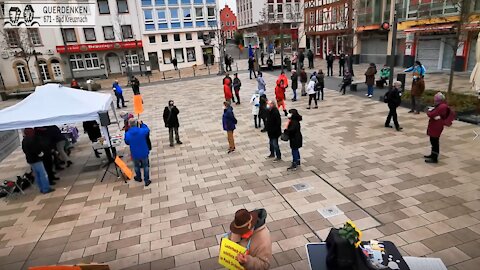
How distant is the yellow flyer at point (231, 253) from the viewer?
3.29 meters

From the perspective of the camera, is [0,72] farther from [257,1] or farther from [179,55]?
[257,1]

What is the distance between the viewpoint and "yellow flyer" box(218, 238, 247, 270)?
3.29 meters

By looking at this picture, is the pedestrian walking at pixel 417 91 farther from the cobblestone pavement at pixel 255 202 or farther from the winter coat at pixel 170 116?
the winter coat at pixel 170 116

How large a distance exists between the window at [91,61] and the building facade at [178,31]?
622 centimetres

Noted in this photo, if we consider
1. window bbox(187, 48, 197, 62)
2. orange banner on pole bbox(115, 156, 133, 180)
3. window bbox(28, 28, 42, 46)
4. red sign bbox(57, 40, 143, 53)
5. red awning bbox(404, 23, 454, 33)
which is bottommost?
orange banner on pole bbox(115, 156, 133, 180)

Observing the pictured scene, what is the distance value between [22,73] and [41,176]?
36.5 m

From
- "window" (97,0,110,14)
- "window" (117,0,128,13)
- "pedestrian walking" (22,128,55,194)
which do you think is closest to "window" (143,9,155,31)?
"window" (117,0,128,13)

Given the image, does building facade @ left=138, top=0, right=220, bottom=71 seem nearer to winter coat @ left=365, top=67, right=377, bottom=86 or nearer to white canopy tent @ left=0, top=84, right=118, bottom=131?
winter coat @ left=365, top=67, right=377, bottom=86

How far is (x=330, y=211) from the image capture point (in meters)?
6.39

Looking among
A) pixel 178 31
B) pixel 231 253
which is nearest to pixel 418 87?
pixel 231 253

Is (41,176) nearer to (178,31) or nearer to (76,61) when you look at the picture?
(76,61)

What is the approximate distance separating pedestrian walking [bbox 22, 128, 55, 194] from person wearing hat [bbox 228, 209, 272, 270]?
696 centimetres

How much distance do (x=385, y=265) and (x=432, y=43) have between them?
25.8 metres

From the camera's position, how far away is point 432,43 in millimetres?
23953
